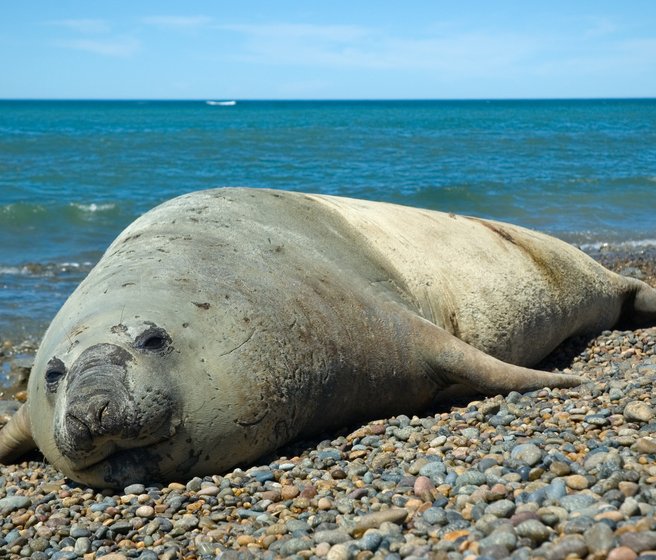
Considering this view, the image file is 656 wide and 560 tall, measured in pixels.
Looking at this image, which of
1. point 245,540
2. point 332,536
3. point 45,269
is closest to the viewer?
point 332,536

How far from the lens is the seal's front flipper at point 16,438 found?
5.25m

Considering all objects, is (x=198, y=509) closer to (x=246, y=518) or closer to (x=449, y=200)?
(x=246, y=518)

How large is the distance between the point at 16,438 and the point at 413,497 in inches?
99.1

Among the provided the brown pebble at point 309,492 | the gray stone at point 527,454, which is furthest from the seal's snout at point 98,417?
the gray stone at point 527,454

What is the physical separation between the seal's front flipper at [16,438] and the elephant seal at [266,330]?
0.04 feet

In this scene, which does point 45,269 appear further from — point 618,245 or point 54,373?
point 54,373

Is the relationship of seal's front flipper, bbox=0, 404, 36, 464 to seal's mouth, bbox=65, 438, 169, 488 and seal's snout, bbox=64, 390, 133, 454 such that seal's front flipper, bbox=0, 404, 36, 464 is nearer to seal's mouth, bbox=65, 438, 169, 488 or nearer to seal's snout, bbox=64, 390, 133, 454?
seal's mouth, bbox=65, 438, 169, 488

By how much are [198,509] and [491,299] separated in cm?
292

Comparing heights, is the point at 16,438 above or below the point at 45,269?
above

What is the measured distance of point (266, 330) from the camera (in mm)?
4730

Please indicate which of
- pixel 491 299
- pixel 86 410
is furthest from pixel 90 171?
pixel 86 410

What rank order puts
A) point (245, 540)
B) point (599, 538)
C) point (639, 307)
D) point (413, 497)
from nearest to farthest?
point (599, 538) → point (245, 540) → point (413, 497) → point (639, 307)

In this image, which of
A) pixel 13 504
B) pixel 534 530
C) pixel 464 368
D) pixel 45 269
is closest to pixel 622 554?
pixel 534 530

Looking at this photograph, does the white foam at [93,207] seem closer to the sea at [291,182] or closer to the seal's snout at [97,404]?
the sea at [291,182]
